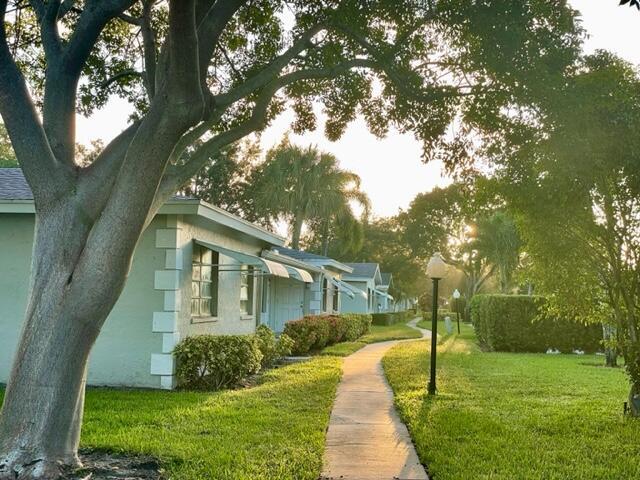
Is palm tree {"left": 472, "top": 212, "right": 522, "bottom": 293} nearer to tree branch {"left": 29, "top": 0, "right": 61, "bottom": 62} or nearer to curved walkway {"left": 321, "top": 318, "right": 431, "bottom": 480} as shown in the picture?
curved walkway {"left": 321, "top": 318, "right": 431, "bottom": 480}

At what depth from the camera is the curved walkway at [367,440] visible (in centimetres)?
602

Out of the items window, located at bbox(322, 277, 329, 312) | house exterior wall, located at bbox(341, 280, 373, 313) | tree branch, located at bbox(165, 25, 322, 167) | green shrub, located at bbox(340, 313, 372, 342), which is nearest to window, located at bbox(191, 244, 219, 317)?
tree branch, located at bbox(165, 25, 322, 167)

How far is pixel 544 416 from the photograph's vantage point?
8969 millimetres

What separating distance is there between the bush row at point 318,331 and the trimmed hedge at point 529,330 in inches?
214

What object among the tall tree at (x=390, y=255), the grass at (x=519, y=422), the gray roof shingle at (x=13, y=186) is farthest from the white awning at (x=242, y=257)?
the tall tree at (x=390, y=255)

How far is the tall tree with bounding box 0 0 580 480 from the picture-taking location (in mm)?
5102

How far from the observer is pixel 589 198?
8484mm

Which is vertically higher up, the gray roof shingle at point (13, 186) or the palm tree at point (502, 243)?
the palm tree at point (502, 243)

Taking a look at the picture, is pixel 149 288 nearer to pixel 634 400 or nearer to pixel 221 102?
pixel 221 102

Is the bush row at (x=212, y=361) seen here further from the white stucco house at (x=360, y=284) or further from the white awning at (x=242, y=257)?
the white stucco house at (x=360, y=284)

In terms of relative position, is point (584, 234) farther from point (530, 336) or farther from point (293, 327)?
point (530, 336)

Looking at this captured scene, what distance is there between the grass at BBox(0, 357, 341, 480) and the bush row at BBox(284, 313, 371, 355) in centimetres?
613

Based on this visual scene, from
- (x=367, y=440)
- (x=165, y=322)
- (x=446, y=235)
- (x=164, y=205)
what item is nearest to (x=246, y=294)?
(x=165, y=322)

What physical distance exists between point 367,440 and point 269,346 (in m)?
6.82
